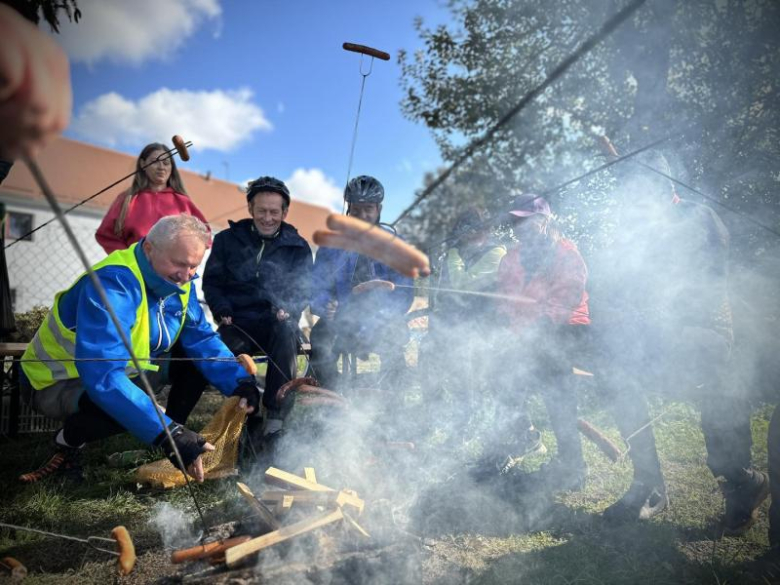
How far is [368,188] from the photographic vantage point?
4465 mm

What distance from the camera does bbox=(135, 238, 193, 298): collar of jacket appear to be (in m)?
2.81

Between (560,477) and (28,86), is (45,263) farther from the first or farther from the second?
(28,86)

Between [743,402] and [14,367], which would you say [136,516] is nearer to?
[14,367]

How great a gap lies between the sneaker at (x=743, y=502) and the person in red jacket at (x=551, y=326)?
2.87 ft

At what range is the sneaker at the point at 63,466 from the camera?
3.10 meters

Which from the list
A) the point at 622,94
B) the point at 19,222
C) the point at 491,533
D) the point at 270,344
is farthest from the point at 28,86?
the point at 19,222

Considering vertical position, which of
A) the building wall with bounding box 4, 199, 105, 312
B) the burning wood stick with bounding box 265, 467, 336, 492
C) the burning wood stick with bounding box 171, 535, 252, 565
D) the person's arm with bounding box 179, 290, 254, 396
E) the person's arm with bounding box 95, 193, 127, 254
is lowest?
the burning wood stick with bounding box 171, 535, 252, 565

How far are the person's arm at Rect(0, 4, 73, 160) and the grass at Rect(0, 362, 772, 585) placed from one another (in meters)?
1.98

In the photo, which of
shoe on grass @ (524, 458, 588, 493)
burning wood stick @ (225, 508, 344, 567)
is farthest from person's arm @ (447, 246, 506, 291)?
burning wood stick @ (225, 508, 344, 567)

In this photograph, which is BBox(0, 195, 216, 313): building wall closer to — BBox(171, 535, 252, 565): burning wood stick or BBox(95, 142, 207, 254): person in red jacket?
BBox(95, 142, 207, 254): person in red jacket

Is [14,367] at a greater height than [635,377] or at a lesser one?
lesser

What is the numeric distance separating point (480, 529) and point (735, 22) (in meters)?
6.16

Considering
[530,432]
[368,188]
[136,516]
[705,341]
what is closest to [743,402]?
[705,341]

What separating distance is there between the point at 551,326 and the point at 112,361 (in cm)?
300
